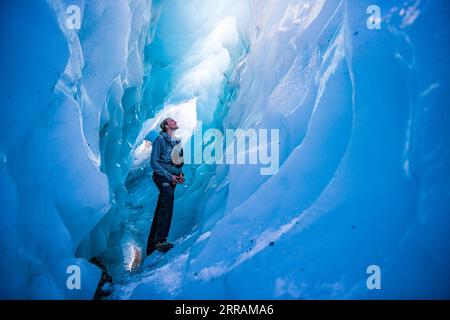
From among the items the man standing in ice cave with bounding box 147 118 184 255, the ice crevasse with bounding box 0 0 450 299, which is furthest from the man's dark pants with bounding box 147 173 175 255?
the ice crevasse with bounding box 0 0 450 299

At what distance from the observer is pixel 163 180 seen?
9.73 ft

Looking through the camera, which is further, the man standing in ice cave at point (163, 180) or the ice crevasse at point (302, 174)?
the man standing in ice cave at point (163, 180)

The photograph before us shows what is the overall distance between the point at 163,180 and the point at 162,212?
1.02 ft

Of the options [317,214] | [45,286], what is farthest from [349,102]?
[45,286]

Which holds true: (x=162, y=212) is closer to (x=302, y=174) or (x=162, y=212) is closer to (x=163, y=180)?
(x=163, y=180)

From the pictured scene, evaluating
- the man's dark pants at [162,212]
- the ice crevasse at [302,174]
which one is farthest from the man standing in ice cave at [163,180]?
the ice crevasse at [302,174]

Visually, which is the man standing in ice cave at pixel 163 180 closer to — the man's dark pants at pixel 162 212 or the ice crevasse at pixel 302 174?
the man's dark pants at pixel 162 212

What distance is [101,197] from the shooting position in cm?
270

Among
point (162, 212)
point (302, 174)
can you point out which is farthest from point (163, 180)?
point (302, 174)

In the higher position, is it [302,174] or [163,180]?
[163,180]

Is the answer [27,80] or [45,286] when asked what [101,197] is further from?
[27,80]

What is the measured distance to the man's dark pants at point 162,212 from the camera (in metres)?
2.94

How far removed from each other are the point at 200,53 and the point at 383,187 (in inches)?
274

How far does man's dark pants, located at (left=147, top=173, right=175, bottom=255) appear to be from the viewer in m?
2.94
